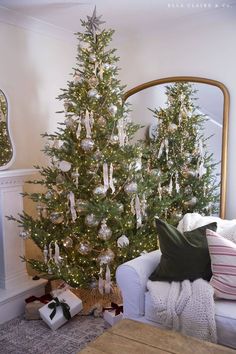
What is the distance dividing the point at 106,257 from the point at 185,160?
4.28 feet

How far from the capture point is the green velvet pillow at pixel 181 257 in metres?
2.10

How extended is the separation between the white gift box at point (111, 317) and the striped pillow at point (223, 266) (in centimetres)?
95

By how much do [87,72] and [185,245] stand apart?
5.18ft

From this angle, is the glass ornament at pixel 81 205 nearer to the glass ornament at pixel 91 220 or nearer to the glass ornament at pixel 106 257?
the glass ornament at pixel 91 220

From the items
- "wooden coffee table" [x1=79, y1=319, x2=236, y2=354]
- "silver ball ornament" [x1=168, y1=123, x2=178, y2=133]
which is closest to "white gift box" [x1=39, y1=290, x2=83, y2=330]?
"wooden coffee table" [x1=79, y1=319, x2=236, y2=354]

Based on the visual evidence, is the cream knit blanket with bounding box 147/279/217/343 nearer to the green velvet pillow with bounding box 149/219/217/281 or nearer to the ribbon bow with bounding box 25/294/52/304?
the green velvet pillow with bounding box 149/219/217/281

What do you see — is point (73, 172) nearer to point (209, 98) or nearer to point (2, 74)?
point (2, 74)

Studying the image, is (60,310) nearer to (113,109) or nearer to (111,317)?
(111,317)

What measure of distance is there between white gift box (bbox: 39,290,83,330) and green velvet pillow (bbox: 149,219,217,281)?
0.91 meters

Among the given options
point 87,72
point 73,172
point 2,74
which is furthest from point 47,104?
point 73,172

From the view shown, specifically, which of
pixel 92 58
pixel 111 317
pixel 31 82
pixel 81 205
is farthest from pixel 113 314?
pixel 31 82

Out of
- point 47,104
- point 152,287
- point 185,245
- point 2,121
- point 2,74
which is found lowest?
point 152,287

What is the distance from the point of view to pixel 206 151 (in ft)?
11.0

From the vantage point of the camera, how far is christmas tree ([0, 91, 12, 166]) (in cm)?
290
